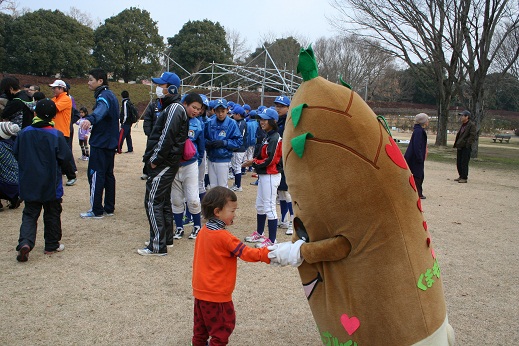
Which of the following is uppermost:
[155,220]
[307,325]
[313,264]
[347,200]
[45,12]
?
[45,12]

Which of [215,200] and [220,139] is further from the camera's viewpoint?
[220,139]

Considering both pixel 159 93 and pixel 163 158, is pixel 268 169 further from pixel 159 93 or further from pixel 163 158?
pixel 159 93

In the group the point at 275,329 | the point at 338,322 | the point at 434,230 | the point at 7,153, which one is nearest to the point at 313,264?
the point at 338,322

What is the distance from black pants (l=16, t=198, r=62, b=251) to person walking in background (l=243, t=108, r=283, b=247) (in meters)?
2.47

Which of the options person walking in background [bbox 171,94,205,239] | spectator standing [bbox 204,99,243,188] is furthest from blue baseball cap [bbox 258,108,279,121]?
spectator standing [bbox 204,99,243,188]

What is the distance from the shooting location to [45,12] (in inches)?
1380

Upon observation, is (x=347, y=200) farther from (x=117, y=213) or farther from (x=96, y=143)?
(x=117, y=213)

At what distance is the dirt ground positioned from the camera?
3760 millimetres

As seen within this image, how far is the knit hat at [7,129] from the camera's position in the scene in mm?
6758

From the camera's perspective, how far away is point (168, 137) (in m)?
5.28

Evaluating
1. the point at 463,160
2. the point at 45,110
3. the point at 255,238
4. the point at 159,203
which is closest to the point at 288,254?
the point at 159,203

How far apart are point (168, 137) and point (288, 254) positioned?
2.98 meters

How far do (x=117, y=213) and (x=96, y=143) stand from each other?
4.45ft

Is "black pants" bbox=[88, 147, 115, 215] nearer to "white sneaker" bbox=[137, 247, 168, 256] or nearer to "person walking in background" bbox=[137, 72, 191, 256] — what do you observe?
"person walking in background" bbox=[137, 72, 191, 256]
